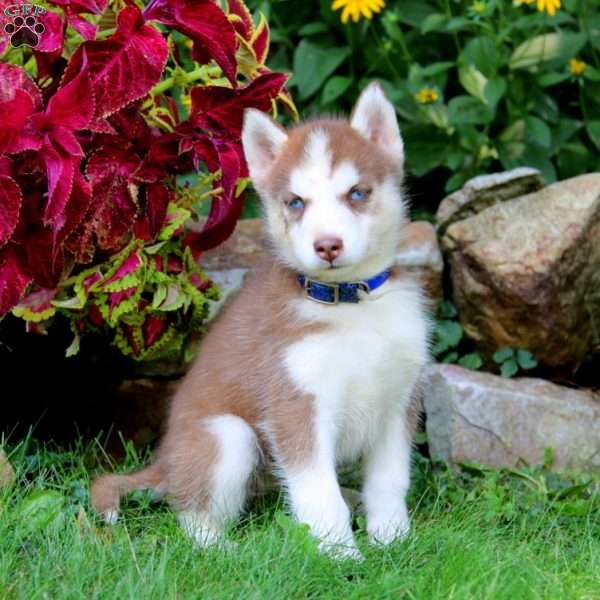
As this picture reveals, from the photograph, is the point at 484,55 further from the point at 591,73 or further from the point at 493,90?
the point at 591,73

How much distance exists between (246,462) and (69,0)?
1779mm

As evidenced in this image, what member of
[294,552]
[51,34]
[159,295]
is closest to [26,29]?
[51,34]

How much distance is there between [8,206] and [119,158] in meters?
0.50

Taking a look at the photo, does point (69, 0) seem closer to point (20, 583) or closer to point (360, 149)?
point (360, 149)

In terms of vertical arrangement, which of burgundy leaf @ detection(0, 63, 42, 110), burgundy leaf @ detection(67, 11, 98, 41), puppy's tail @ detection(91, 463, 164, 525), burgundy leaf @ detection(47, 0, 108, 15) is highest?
burgundy leaf @ detection(47, 0, 108, 15)

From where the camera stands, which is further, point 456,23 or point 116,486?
point 456,23

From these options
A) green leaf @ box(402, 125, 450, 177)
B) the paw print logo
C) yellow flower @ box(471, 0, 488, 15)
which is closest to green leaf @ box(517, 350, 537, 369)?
green leaf @ box(402, 125, 450, 177)

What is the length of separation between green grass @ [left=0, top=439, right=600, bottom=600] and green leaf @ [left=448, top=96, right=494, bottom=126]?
80.2 inches

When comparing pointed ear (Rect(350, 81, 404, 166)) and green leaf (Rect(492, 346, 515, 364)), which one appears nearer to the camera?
pointed ear (Rect(350, 81, 404, 166))

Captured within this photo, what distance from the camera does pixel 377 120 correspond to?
4.03 m

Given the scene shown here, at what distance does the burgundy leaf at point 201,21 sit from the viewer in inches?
156

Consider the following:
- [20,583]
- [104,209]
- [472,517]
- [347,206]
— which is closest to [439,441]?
[472,517]

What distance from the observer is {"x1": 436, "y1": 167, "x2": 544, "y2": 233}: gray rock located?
17.4 ft

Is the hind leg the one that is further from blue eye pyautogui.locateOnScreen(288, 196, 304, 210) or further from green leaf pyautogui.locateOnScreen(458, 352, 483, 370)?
green leaf pyautogui.locateOnScreen(458, 352, 483, 370)
